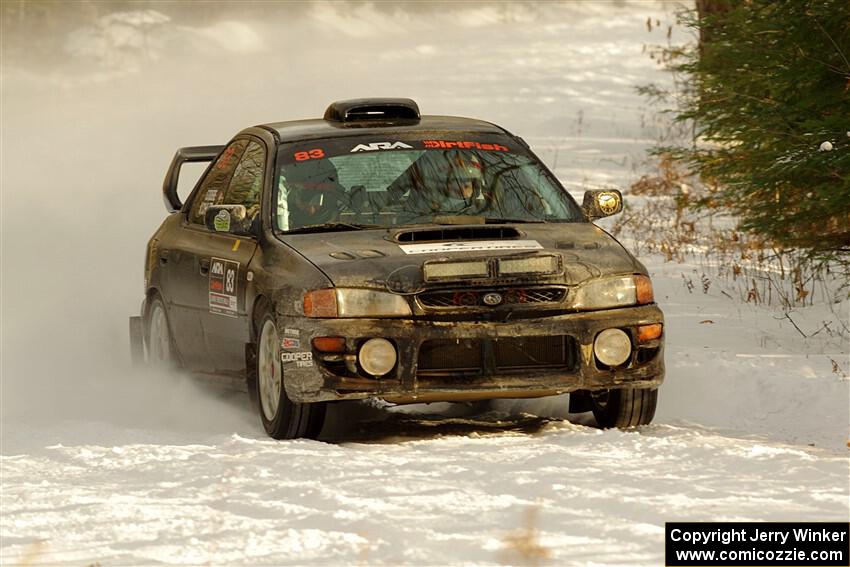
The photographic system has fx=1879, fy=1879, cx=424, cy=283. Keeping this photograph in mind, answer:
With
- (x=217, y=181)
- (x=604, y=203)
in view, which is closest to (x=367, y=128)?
(x=217, y=181)

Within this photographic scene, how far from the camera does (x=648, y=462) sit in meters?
7.65

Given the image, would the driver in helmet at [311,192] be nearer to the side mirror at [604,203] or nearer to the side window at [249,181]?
the side window at [249,181]

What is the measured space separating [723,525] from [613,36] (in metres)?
36.2

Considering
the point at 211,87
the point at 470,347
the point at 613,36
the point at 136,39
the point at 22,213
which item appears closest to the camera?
the point at 470,347

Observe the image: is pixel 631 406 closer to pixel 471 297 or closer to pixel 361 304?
pixel 471 297

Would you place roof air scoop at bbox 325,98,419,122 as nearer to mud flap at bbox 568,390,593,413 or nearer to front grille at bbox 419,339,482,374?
mud flap at bbox 568,390,593,413

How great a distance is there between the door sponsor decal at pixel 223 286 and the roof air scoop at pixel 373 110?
1.10m

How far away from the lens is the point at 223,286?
956 centimetres

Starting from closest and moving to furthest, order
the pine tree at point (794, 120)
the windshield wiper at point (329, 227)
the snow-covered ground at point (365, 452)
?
the snow-covered ground at point (365, 452) < the windshield wiper at point (329, 227) < the pine tree at point (794, 120)

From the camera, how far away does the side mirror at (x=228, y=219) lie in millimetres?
9328

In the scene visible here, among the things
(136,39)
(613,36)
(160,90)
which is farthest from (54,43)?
(613,36)

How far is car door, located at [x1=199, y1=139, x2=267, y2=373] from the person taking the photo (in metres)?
9.30

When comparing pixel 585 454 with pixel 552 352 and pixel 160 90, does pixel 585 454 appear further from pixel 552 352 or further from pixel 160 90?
pixel 160 90

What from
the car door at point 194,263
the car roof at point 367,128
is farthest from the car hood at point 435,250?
the car door at point 194,263
